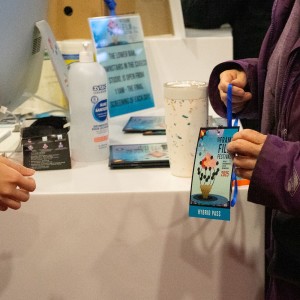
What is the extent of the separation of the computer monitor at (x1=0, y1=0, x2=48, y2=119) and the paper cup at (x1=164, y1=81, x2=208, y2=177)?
31 centimetres

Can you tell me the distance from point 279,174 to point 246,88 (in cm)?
33

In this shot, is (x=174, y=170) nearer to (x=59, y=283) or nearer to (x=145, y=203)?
(x=145, y=203)

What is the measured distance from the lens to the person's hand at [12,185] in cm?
70

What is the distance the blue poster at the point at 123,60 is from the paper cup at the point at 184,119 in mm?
554

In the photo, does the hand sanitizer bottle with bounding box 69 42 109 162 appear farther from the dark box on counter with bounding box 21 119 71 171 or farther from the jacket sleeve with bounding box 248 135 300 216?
the jacket sleeve with bounding box 248 135 300 216

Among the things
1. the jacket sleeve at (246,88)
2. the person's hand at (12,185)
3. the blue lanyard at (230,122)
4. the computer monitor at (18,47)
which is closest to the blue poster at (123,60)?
the computer monitor at (18,47)

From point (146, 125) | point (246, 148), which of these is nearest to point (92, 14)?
point (146, 125)

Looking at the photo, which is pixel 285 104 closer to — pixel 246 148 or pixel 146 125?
pixel 246 148

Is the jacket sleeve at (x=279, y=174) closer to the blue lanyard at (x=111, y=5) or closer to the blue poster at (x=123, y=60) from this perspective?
the blue poster at (x=123, y=60)

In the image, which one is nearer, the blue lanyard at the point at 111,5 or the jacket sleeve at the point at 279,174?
the jacket sleeve at the point at 279,174

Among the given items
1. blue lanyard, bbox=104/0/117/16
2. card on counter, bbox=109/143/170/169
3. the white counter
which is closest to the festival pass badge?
the white counter

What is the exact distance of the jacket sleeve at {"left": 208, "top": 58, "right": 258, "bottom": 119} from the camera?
37.7 inches

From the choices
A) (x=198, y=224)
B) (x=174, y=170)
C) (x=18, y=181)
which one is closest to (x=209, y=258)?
(x=198, y=224)

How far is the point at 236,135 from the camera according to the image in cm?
72
